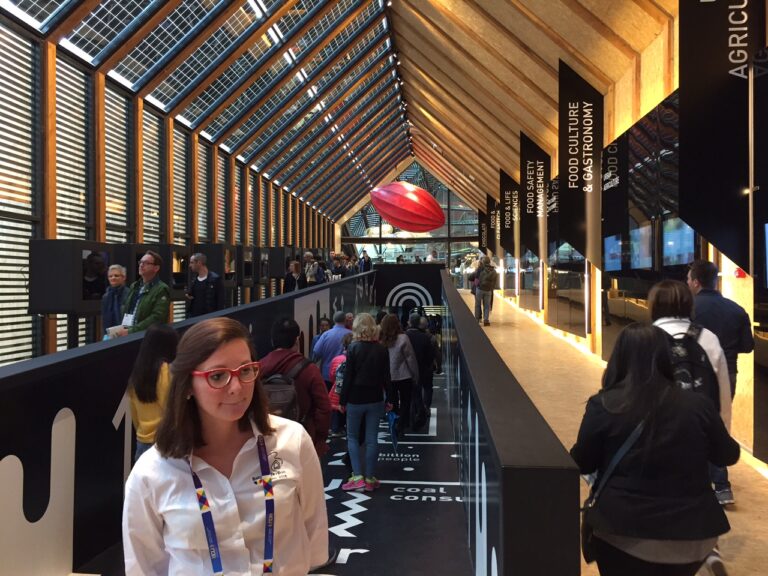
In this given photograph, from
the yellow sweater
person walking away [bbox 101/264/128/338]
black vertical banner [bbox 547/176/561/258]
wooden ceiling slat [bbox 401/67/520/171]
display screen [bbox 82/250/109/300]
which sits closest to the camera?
the yellow sweater

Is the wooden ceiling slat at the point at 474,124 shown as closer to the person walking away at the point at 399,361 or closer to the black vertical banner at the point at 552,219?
the black vertical banner at the point at 552,219

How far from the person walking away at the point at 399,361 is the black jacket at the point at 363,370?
1.56 metres

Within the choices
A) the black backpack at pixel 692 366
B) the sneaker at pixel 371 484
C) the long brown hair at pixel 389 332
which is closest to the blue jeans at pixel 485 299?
the long brown hair at pixel 389 332

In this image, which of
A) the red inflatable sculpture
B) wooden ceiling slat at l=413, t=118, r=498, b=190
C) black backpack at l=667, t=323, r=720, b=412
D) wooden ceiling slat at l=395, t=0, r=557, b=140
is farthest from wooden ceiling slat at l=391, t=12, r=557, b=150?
black backpack at l=667, t=323, r=720, b=412

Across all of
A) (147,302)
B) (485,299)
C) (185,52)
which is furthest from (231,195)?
(147,302)

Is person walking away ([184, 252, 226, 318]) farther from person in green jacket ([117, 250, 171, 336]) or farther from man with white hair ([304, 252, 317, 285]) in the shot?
man with white hair ([304, 252, 317, 285])

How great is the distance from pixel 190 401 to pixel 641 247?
743 centimetres

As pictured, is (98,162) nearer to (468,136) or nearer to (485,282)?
(485,282)

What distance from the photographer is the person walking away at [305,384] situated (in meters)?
4.12

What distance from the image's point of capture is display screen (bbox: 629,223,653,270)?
7.81 m

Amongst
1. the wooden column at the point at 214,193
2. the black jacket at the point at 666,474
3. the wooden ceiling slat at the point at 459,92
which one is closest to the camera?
Answer: the black jacket at the point at 666,474

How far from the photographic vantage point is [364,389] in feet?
20.5

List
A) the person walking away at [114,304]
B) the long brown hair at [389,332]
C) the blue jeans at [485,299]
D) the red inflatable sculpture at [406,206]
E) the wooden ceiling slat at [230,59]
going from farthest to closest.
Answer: the red inflatable sculpture at [406,206] → the blue jeans at [485,299] → the wooden ceiling slat at [230,59] → the long brown hair at [389,332] → the person walking away at [114,304]

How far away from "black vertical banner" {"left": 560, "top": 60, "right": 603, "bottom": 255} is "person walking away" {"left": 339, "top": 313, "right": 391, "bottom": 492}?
5257mm
